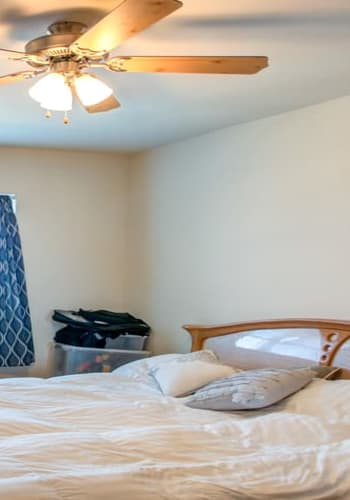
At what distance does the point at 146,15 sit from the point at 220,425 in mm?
1516

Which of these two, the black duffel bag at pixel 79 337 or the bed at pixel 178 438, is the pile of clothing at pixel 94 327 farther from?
the bed at pixel 178 438

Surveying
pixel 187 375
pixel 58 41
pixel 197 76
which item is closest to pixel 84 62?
pixel 58 41

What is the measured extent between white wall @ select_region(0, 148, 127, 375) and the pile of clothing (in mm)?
227

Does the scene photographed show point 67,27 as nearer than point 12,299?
Yes

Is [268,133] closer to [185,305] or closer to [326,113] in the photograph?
[326,113]

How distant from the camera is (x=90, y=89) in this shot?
2273 mm

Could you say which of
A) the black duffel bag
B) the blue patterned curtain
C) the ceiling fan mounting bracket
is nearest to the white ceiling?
the ceiling fan mounting bracket

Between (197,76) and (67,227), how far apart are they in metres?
2.23

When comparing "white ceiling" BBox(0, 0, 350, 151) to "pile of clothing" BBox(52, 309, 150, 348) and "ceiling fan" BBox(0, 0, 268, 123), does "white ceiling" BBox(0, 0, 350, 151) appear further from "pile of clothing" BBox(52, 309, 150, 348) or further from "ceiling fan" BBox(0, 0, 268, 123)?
A: "pile of clothing" BBox(52, 309, 150, 348)

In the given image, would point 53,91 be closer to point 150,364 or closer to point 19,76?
point 19,76

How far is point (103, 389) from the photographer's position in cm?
309

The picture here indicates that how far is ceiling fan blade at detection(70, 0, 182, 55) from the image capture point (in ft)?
5.54

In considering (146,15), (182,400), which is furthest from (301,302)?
(146,15)

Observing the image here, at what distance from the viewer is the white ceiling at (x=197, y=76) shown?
82.3 inches
